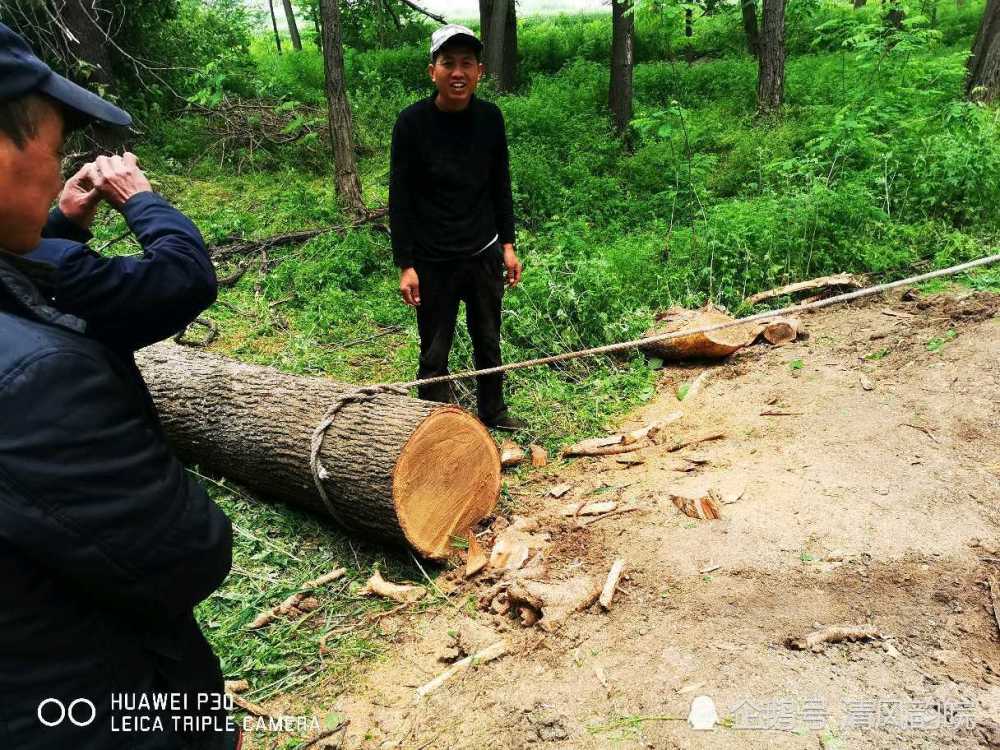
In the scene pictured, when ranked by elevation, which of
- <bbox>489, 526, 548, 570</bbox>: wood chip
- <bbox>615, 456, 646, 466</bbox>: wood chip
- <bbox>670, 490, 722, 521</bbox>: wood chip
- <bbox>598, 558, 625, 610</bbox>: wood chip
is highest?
<bbox>670, 490, 722, 521</bbox>: wood chip

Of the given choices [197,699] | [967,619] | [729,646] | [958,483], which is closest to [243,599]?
[197,699]

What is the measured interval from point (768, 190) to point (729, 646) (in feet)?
19.4

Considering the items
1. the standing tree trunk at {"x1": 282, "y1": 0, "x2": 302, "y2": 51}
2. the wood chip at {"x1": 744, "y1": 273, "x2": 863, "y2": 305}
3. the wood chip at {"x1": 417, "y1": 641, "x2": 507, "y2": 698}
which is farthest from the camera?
the standing tree trunk at {"x1": 282, "y1": 0, "x2": 302, "y2": 51}

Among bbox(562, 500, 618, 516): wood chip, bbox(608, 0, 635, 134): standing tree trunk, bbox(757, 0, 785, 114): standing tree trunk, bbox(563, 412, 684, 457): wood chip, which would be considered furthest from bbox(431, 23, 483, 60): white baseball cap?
bbox(757, 0, 785, 114): standing tree trunk

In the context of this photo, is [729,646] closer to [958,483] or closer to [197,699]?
[958,483]

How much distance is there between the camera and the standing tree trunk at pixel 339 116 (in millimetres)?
8242

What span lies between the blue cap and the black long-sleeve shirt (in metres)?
2.81

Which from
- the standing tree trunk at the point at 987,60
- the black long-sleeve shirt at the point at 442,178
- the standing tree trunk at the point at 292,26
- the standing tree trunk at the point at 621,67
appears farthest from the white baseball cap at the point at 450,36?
the standing tree trunk at the point at 292,26

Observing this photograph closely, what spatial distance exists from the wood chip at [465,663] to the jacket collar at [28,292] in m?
2.07

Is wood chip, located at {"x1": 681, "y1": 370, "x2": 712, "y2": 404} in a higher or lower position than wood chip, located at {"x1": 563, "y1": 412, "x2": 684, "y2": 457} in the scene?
higher

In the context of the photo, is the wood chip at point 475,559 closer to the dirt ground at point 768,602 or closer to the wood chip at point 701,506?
the dirt ground at point 768,602

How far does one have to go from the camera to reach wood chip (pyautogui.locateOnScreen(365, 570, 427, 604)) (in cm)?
330

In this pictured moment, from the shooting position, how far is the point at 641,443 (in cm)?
440

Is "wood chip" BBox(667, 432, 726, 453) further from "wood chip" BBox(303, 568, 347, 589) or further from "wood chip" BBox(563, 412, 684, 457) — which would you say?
"wood chip" BBox(303, 568, 347, 589)
